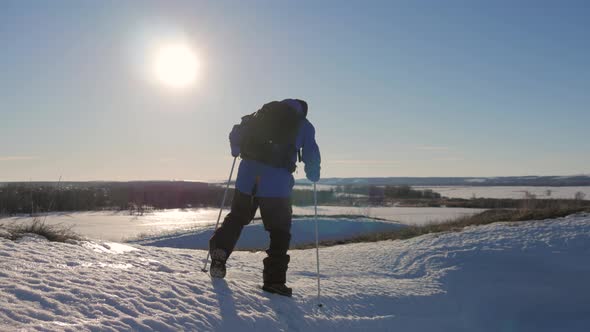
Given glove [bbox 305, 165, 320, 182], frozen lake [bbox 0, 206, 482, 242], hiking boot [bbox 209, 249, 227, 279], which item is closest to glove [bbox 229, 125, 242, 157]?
glove [bbox 305, 165, 320, 182]

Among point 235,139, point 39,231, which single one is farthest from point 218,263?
point 39,231

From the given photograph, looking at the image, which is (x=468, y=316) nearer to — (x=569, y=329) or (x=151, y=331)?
(x=569, y=329)

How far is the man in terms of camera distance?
4473 millimetres

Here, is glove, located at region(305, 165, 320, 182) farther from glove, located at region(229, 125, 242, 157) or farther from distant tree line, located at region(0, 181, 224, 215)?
distant tree line, located at region(0, 181, 224, 215)

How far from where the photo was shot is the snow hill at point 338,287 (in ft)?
9.67

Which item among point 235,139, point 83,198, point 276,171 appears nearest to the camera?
point 276,171

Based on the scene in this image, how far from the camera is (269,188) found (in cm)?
450

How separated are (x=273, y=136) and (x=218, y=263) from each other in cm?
143

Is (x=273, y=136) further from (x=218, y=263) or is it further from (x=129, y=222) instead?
(x=129, y=222)

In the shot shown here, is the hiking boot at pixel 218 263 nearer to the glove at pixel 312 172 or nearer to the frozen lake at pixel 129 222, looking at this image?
the glove at pixel 312 172

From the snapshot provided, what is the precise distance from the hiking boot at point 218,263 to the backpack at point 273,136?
1.04m

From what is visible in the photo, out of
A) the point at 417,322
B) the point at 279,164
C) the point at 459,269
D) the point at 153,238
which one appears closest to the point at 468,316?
the point at 417,322

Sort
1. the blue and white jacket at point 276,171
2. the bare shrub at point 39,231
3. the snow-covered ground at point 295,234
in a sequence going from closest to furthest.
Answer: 1. the blue and white jacket at point 276,171
2. the bare shrub at point 39,231
3. the snow-covered ground at point 295,234

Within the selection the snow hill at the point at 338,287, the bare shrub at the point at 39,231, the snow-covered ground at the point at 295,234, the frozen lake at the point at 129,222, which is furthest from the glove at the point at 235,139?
the snow-covered ground at the point at 295,234
